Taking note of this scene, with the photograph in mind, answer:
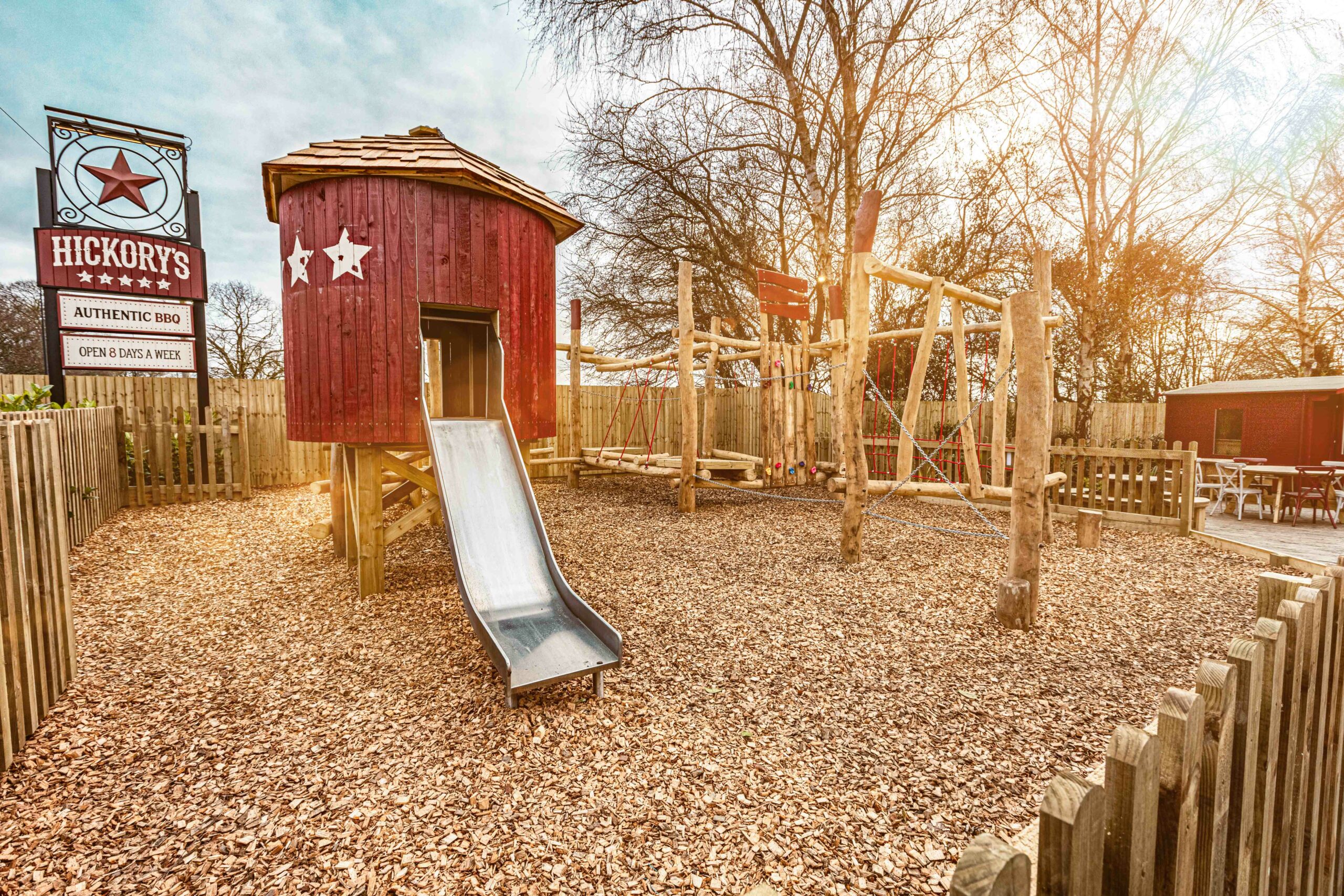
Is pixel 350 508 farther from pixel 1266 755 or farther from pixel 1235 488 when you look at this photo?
pixel 1235 488

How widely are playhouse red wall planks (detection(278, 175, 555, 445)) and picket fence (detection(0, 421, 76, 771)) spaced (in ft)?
6.60

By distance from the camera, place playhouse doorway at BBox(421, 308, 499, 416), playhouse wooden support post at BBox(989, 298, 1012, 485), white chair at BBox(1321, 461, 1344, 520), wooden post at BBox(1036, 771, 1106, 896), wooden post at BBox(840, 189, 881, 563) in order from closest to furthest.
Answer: wooden post at BBox(1036, 771, 1106, 896) → wooden post at BBox(840, 189, 881, 563) → playhouse wooden support post at BBox(989, 298, 1012, 485) → playhouse doorway at BBox(421, 308, 499, 416) → white chair at BBox(1321, 461, 1344, 520)

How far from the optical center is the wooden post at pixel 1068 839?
89 centimetres

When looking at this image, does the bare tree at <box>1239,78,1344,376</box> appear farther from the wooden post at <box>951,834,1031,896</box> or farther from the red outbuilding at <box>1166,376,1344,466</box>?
the wooden post at <box>951,834,1031,896</box>

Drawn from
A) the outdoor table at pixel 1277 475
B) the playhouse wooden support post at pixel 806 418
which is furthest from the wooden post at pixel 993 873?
the outdoor table at pixel 1277 475

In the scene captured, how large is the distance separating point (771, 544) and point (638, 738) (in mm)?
4052

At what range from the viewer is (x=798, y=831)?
7.04 feet

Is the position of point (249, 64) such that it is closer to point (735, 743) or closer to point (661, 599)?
point (661, 599)

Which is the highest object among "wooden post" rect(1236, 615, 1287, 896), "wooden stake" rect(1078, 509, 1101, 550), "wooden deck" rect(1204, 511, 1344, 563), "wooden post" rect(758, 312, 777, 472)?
"wooden post" rect(758, 312, 777, 472)

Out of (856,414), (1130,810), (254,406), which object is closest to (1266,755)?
(1130,810)

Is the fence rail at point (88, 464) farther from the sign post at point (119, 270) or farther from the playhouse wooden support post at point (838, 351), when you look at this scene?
the playhouse wooden support post at point (838, 351)

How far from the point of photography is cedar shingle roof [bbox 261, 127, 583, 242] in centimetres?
490

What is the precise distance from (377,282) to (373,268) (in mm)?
130

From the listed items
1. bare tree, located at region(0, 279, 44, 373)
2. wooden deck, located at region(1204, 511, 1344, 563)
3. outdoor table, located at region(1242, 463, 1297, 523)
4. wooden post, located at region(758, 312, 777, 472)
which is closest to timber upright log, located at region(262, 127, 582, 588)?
wooden post, located at region(758, 312, 777, 472)
